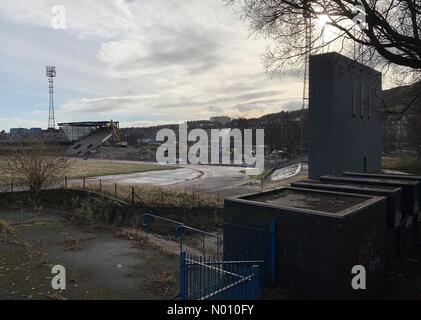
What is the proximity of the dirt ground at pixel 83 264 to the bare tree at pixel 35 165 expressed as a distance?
21.8 ft

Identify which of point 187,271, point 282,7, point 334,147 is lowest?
point 187,271

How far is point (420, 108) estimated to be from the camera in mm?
32688

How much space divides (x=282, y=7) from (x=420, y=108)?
24.9 meters

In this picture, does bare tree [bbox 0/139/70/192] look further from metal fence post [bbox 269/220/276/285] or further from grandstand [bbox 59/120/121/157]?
grandstand [bbox 59/120/121/157]

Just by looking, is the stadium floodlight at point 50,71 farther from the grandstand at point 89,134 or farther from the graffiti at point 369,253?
the graffiti at point 369,253

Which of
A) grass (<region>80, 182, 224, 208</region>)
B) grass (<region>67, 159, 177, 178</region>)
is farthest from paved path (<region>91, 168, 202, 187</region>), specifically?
grass (<region>80, 182, 224, 208</region>)

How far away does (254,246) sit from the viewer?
995 cm

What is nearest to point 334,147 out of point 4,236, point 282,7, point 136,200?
point 282,7

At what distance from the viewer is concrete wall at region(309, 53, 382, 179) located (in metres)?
20.0

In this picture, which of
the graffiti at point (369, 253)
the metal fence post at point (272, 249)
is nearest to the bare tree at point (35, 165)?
the metal fence post at point (272, 249)

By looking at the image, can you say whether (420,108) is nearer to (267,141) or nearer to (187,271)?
(187,271)

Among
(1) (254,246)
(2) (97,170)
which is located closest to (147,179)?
(2) (97,170)

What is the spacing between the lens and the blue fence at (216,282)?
7.51m

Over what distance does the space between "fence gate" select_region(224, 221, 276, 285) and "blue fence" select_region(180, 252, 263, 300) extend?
925 mm
